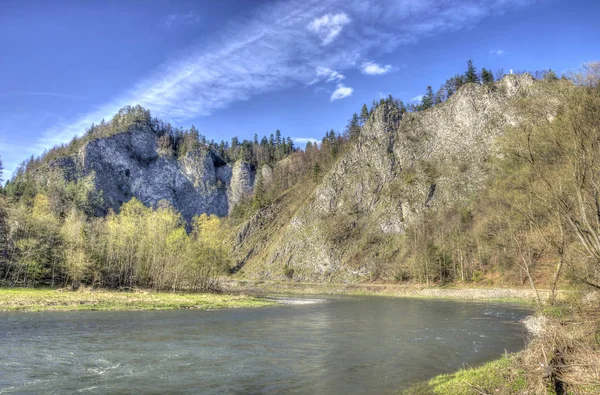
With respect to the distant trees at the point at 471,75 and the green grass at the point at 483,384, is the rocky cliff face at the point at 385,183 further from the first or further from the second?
the green grass at the point at 483,384

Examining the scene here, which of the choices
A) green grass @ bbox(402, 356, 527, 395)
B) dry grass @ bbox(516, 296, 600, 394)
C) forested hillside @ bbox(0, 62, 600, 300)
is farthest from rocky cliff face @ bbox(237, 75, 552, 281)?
green grass @ bbox(402, 356, 527, 395)

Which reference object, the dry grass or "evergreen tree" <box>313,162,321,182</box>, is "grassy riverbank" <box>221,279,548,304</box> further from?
"evergreen tree" <box>313,162,321,182</box>

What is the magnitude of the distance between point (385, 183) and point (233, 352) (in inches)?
4321

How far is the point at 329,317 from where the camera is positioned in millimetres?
39156

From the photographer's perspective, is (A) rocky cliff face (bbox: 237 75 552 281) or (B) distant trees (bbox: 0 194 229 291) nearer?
(B) distant trees (bbox: 0 194 229 291)

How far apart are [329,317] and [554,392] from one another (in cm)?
3034

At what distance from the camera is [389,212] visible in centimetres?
11375

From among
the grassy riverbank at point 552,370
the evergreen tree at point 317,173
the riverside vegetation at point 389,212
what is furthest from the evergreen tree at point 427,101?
the grassy riverbank at point 552,370

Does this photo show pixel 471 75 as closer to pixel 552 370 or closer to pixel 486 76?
pixel 486 76

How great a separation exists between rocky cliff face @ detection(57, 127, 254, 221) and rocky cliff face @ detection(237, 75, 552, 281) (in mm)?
53776

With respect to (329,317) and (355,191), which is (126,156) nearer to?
(355,191)

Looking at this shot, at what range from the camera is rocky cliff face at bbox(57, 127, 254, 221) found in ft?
523

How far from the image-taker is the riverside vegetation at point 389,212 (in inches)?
622

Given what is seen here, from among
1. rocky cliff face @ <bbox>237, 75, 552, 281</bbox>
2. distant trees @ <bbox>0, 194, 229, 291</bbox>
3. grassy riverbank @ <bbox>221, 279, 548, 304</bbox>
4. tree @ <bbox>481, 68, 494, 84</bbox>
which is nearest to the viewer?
grassy riverbank @ <bbox>221, 279, 548, 304</bbox>
